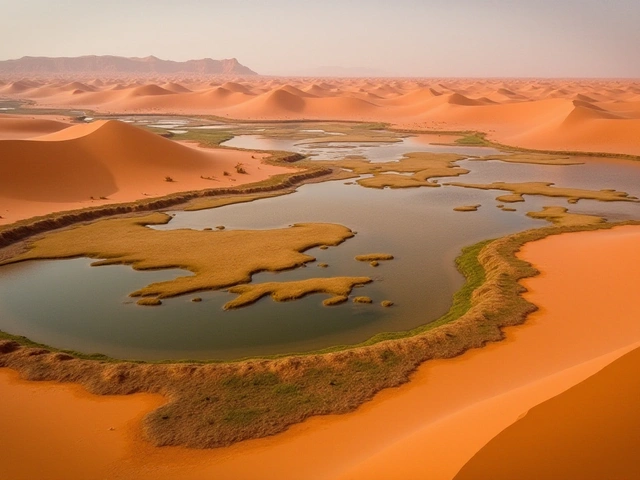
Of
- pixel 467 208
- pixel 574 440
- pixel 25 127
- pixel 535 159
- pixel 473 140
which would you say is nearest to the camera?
pixel 574 440

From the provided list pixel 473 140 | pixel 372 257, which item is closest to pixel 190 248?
pixel 372 257

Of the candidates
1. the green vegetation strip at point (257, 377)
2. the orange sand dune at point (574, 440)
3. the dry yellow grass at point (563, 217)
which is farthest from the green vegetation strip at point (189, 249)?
the dry yellow grass at point (563, 217)

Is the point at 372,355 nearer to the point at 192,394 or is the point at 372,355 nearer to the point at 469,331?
the point at 469,331

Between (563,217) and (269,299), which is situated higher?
(563,217)

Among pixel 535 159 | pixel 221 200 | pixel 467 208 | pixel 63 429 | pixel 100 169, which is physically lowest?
pixel 63 429

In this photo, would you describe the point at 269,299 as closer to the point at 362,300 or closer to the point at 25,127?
the point at 362,300

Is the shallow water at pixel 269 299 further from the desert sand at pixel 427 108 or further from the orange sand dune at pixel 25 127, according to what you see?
the orange sand dune at pixel 25 127

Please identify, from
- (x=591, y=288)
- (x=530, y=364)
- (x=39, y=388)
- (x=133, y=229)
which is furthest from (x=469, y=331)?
(x=133, y=229)
